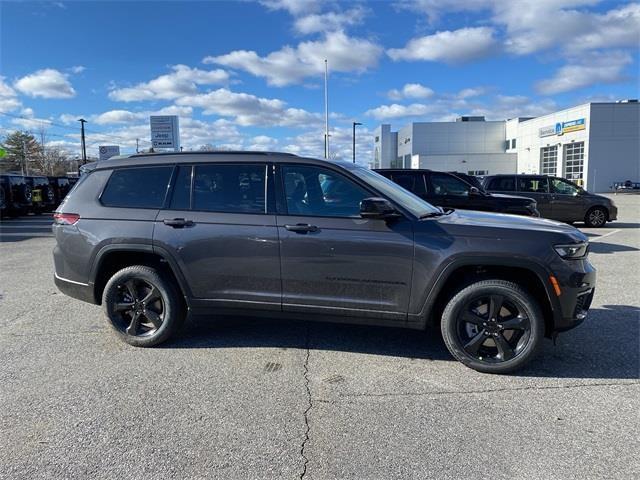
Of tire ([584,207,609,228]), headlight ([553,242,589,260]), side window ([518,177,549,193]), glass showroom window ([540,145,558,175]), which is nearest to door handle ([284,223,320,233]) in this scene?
headlight ([553,242,589,260])

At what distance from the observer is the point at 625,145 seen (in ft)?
151

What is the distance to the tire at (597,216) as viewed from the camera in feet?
48.0

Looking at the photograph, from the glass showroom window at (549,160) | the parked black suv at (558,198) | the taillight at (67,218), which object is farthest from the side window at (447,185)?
the glass showroom window at (549,160)

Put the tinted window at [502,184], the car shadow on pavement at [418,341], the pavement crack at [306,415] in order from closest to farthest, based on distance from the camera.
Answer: the pavement crack at [306,415], the car shadow on pavement at [418,341], the tinted window at [502,184]

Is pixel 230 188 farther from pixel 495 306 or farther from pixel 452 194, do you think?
pixel 452 194

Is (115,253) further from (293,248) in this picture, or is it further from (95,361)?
(293,248)

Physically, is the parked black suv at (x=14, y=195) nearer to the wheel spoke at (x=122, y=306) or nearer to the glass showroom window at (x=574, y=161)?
the wheel spoke at (x=122, y=306)

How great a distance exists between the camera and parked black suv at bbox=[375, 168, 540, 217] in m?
9.48

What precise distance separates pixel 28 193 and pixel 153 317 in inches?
775

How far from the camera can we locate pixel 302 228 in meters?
4.02

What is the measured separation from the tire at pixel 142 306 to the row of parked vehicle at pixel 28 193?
58.0ft

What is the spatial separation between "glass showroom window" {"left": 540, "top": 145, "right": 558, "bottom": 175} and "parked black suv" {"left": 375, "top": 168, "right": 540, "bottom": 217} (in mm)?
48703

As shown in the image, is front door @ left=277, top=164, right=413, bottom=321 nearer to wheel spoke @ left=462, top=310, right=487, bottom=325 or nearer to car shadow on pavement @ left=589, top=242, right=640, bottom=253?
wheel spoke @ left=462, top=310, right=487, bottom=325

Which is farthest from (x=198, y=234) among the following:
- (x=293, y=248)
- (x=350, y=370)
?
(x=350, y=370)
